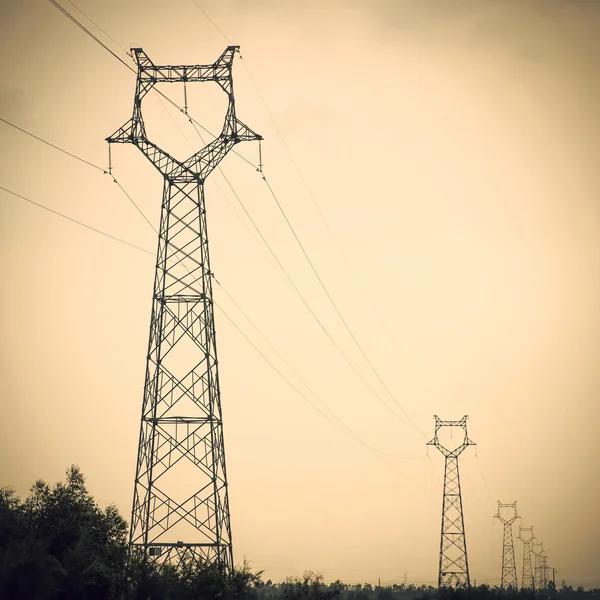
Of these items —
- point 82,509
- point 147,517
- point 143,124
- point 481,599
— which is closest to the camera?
point 147,517

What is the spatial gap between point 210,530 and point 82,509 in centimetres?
1255

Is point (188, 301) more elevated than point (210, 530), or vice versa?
point (188, 301)

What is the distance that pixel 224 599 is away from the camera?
53.3 m

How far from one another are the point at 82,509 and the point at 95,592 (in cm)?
850

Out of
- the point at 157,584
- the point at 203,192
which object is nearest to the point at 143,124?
the point at 203,192

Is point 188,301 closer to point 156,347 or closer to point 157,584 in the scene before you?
point 156,347

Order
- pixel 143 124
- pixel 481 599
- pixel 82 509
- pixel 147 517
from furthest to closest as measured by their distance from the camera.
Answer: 1. pixel 481 599
2. pixel 82 509
3. pixel 143 124
4. pixel 147 517

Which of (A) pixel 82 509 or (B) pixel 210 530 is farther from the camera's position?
(A) pixel 82 509

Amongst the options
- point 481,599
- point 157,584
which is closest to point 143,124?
point 157,584

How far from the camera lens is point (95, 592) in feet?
179

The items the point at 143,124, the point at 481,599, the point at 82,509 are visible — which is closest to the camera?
the point at 143,124

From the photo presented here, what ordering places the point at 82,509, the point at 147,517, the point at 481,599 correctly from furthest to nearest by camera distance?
1. the point at 481,599
2. the point at 82,509
3. the point at 147,517

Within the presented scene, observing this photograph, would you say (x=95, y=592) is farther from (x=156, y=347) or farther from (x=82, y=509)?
(x=156, y=347)

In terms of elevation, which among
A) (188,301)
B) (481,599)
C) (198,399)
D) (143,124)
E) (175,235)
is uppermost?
(143,124)
